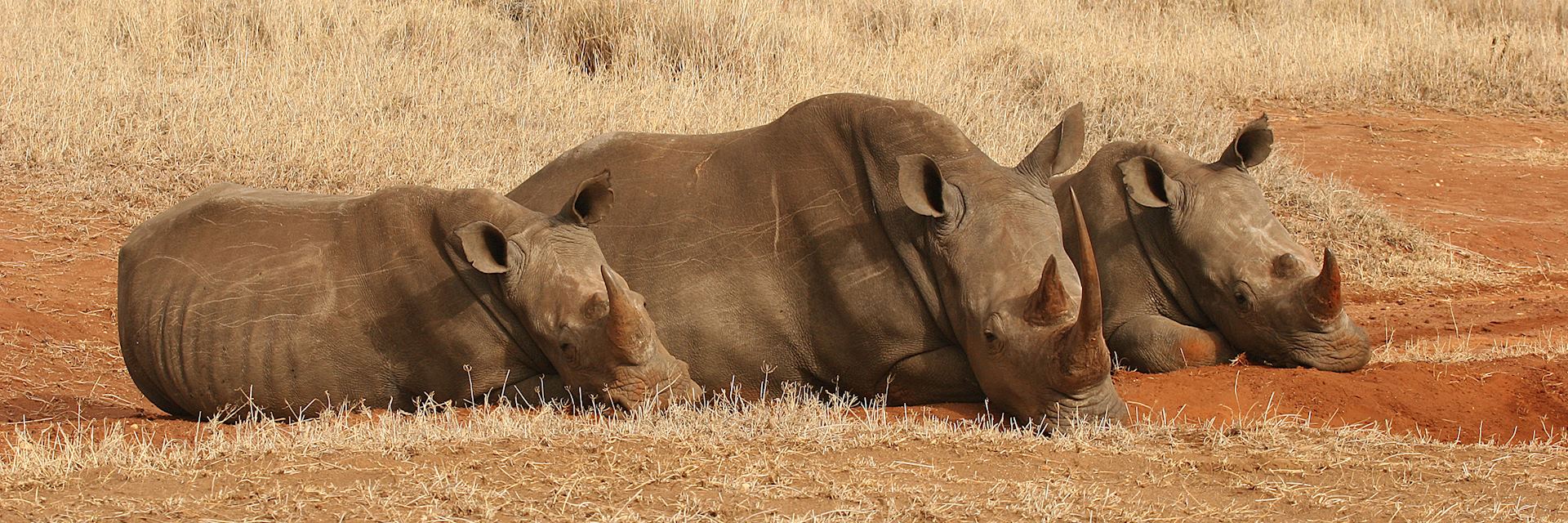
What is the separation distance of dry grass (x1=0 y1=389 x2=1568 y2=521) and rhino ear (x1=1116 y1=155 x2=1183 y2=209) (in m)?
1.78

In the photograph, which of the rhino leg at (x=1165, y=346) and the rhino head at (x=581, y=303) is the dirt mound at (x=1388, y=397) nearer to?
the rhino leg at (x=1165, y=346)

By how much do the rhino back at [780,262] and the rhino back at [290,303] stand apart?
2.99 ft

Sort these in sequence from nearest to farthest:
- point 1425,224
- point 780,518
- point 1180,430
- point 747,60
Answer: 1. point 780,518
2. point 1180,430
3. point 1425,224
4. point 747,60

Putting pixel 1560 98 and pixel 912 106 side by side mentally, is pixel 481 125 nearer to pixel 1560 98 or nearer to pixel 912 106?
pixel 912 106

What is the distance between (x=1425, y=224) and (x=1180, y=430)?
7344 millimetres

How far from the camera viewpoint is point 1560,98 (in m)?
17.7

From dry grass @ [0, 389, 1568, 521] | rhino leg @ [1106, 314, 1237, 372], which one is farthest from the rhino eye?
dry grass @ [0, 389, 1568, 521]

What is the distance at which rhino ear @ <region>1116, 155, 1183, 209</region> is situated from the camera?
26.5 ft

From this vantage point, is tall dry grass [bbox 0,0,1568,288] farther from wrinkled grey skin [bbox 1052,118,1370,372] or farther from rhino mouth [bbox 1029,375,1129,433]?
rhino mouth [bbox 1029,375,1129,433]

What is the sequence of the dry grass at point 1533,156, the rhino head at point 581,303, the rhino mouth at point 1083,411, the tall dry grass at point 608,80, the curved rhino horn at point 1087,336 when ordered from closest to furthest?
the curved rhino horn at point 1087,336, the rhino mouth at point 1083,411, the rhino head at point 581,303, the tall dry grass at point 608,80, the dry grass at point 1533,156

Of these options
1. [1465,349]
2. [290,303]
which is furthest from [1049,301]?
[1465,349]

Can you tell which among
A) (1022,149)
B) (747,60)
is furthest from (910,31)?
(1022,149)

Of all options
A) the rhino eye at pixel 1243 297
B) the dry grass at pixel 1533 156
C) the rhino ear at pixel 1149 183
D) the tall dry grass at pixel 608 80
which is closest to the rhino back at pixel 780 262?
the rhino ear at pixel 1149 183

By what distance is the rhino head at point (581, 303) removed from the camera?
6605 millimetres
